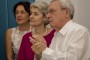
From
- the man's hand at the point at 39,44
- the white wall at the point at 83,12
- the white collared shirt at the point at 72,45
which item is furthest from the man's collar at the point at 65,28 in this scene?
the white wall at the point at 83,12

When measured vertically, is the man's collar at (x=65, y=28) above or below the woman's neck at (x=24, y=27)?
above

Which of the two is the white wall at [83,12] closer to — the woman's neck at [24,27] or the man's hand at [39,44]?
the woman's neck at [24,27]

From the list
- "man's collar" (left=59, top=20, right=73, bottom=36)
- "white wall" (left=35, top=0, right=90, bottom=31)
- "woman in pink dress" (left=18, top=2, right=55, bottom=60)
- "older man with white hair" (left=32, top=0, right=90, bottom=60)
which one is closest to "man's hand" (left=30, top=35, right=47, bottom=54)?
"older man with white hair" (left=32, top=0, right=90, bottom=60)

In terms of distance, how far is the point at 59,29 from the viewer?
1.89 meters

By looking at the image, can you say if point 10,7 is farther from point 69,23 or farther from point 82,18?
point 69,23

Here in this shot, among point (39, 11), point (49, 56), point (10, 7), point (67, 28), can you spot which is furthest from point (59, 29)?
point (10, 7)

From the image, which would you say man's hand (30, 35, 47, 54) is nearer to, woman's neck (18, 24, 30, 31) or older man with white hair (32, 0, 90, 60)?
older man with white hair (32, 0, 90, 60)

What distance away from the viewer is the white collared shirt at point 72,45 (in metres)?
1.69

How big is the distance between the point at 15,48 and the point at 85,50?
4.18ft

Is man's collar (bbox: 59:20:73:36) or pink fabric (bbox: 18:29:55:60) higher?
man's collar (bbox: 59:20:73:36)

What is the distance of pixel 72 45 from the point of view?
169cm

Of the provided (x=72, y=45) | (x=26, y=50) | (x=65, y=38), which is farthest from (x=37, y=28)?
(x=72, y=45)

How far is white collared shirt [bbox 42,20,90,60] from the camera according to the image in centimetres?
169

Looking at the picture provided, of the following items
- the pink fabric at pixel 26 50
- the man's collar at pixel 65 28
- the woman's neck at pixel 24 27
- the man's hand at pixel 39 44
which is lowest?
the pink fabric at pixel 26 50
